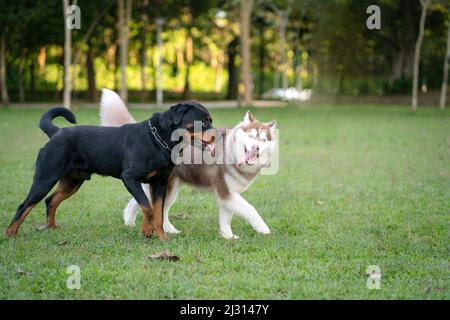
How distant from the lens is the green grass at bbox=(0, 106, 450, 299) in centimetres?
489

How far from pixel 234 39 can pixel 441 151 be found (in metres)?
37.1

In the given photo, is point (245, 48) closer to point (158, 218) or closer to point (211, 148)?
point (211, 148)

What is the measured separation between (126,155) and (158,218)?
747 mm

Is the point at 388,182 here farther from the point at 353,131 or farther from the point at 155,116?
the point at 353,131

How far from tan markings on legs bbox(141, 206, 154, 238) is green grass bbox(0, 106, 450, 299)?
0.10 meters

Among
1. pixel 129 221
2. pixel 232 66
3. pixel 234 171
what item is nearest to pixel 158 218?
pixel 129 221

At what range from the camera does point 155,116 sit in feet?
21.2

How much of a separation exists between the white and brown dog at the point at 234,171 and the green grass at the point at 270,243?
0.89 ft

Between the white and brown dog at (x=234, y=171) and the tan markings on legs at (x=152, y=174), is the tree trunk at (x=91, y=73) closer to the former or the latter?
the white and brown dog at (x=234, y=171)

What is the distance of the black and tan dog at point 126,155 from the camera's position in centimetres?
631

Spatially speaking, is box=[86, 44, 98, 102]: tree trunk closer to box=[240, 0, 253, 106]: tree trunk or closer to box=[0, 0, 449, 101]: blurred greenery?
box=[0, 0, 449, 101]: blurred greenery

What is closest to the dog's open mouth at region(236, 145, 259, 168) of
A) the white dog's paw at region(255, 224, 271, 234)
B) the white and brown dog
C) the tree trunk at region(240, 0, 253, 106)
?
the white and brown dog

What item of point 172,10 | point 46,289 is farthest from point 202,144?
point 172,10
